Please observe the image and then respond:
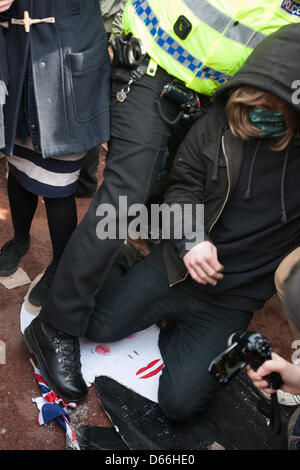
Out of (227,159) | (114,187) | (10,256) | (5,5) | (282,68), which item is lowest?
(10,256)

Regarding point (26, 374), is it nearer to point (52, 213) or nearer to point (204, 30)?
point (52, 213)

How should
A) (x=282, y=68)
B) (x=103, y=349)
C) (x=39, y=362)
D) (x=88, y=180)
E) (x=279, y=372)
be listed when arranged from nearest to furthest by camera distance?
(x=279, y=372) < (x=282, y=68) < (x=39, y=362) < (x=103, y=349) < (x=88, y=180)

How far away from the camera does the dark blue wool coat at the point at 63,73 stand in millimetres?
1739

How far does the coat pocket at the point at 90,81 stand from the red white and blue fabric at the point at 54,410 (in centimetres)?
113

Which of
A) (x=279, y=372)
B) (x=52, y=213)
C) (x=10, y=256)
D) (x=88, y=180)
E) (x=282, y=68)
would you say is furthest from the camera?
(x=88, y=180)

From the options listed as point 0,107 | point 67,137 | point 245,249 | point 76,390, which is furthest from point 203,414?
point 0,107

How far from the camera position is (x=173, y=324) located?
234cm

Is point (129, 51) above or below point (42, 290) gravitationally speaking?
above

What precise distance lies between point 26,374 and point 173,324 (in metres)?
0.72

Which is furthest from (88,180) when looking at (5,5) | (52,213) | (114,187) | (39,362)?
(5,5)

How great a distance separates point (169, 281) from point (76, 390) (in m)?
0.61

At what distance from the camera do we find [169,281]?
2.16 metres

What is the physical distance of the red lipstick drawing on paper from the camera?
7.22 feet
